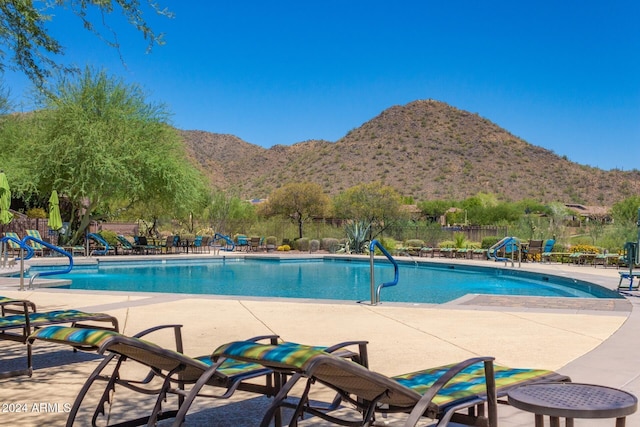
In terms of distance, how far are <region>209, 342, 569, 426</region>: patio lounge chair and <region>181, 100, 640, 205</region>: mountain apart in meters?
57.9

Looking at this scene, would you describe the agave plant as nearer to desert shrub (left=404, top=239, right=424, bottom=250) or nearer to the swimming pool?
desert shrub (left=404, top=239, right=424, bottom=250)

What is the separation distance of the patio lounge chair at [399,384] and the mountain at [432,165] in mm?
57870

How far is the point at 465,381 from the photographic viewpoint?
3488 mm

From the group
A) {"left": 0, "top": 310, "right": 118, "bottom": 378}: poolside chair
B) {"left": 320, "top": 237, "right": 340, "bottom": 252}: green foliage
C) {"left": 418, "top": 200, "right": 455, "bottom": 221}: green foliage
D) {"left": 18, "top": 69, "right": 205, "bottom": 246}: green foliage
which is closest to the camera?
{"left": 0, "top": 310, "right": 118, "bottom": 378}: poolside chair

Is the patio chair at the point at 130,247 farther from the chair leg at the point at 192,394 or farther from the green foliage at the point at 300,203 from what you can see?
the chair leg at the point at 192,394

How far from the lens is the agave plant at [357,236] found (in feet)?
89.9

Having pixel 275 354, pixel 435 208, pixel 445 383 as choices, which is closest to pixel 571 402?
pixel 445 383

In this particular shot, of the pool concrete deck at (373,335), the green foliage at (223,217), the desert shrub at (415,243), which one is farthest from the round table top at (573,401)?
the green foliage at (223,217)

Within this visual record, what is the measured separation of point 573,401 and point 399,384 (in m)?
0.73

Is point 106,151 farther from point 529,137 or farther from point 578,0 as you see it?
point 529,137

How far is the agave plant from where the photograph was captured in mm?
27391

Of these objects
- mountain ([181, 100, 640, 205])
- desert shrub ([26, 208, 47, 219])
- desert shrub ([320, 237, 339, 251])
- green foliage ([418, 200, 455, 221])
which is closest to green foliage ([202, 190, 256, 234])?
desert shrub ([320, 237, 339, 251])

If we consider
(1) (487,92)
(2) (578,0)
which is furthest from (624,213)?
(1) (487,92)

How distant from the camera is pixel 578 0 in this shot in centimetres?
4016
